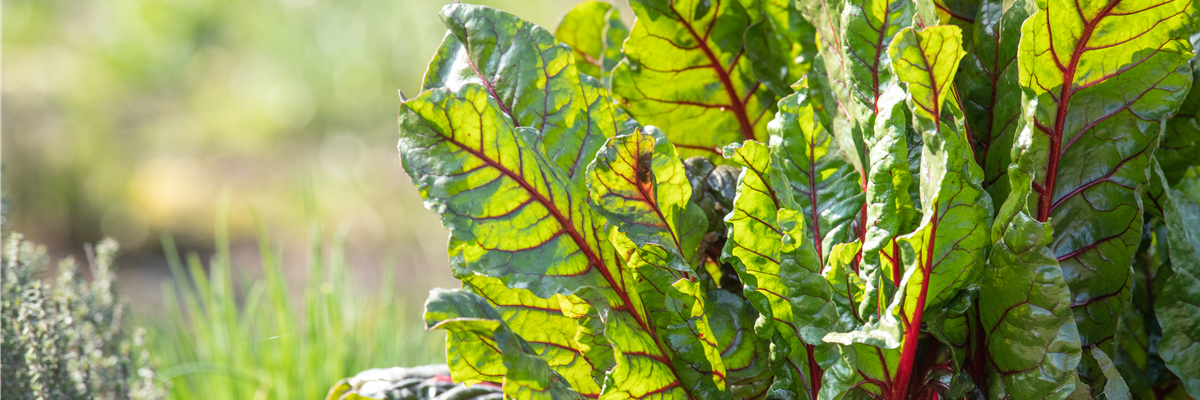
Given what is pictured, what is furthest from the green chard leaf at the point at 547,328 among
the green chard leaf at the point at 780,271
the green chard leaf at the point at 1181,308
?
the green chard leaf at the point at 1181,308

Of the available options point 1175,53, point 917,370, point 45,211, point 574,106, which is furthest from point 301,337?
point 45,211

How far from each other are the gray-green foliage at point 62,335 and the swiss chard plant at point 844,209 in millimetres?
394

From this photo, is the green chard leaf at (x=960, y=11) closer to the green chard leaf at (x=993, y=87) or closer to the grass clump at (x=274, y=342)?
the green chard leaf at (x=993, y=87)

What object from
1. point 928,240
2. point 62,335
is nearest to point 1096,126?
point 928,240

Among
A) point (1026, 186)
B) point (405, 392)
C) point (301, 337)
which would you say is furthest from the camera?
point (301, 337)

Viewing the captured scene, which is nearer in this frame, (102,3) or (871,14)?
(871,14)

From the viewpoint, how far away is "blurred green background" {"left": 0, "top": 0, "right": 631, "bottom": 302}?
285cm

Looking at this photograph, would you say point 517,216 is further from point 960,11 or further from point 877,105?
point 960,11

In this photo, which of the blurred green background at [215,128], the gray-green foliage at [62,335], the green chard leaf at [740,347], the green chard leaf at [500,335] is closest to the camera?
the green chard leaf at [500,335]

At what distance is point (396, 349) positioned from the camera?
949mm

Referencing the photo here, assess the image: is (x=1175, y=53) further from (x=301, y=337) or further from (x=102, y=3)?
(x=102, y=3)

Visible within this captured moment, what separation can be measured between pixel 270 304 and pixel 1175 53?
0.99 meters

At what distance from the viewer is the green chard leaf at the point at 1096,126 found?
0.38m

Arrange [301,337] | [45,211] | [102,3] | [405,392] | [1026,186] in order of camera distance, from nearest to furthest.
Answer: [1026,186], [405,392], [301,337], [45,211], [102,3]
